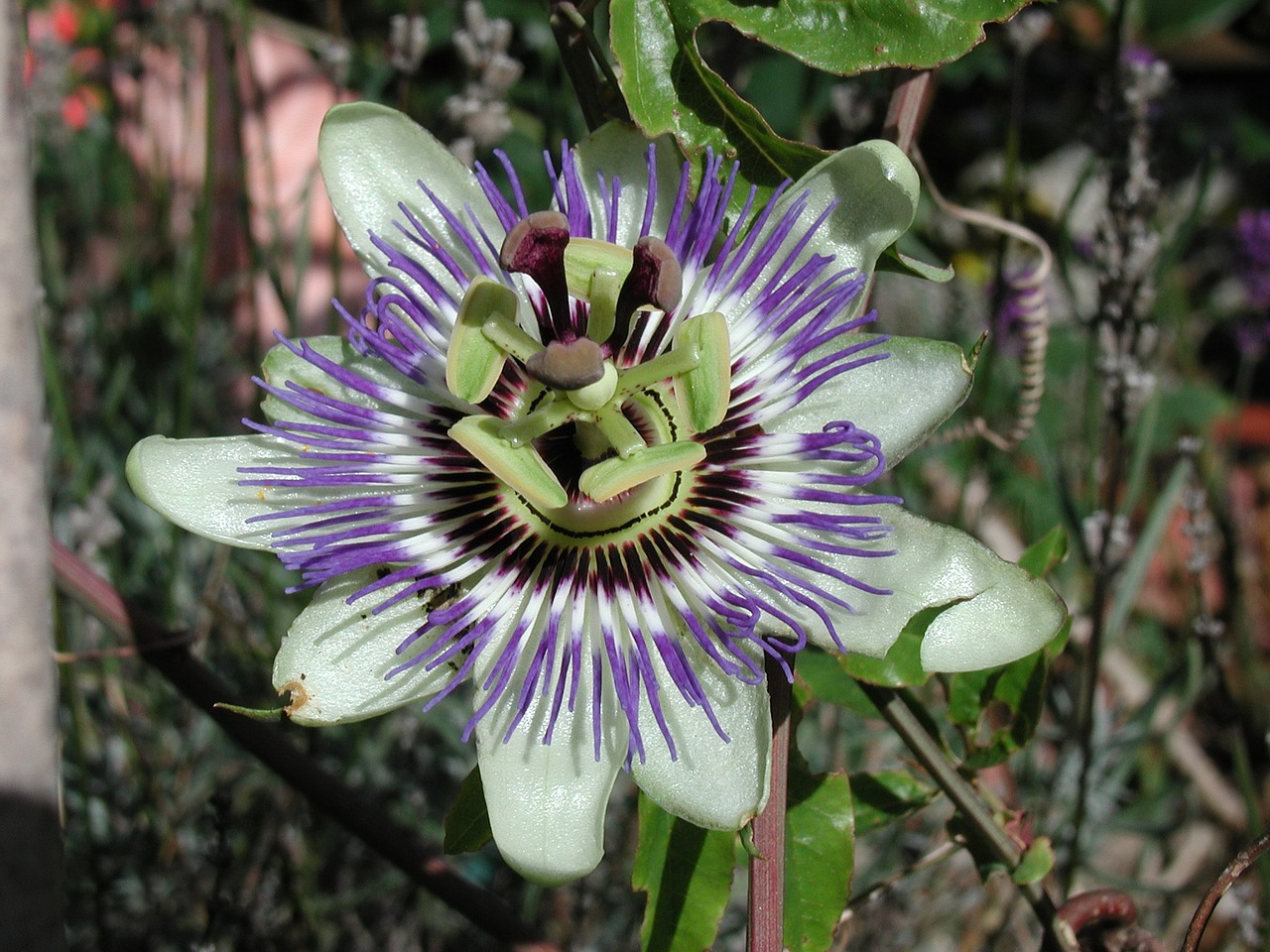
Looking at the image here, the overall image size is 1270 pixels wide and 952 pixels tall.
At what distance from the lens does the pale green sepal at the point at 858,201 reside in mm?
843

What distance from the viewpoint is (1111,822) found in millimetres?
1885

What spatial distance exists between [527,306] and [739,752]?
14.7 inches

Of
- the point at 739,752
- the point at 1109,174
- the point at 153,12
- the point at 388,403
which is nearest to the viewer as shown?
the point at 739,752

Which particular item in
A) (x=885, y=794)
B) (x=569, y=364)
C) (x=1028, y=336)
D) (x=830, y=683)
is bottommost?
(x=885, y=794)

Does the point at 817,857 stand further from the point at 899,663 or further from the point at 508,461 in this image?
the point at 508,461

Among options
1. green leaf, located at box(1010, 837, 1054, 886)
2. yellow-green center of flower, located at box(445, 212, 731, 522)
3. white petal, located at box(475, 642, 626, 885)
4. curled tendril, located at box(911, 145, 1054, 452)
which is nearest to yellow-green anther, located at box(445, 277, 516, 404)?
yellow-green center of flower, located at box(445, 212, 731, 522)

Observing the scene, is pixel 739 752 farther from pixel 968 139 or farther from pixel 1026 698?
pixel 968 139

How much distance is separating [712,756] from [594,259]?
35cm

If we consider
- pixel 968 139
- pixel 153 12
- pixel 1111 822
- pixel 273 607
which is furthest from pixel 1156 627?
pixel 153 12

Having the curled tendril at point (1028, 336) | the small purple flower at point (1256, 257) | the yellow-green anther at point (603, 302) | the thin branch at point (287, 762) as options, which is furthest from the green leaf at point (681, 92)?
the small purple flower at point (1256, 257)

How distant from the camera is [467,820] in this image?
34.8 inches

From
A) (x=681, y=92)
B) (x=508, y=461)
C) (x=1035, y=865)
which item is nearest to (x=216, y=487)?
(x=508, y=461)

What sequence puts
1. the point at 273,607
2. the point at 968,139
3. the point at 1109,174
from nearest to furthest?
the point at 1109,174 < the point at 273,607 < the point at 968,139

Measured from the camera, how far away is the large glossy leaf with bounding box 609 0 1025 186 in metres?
0.83
